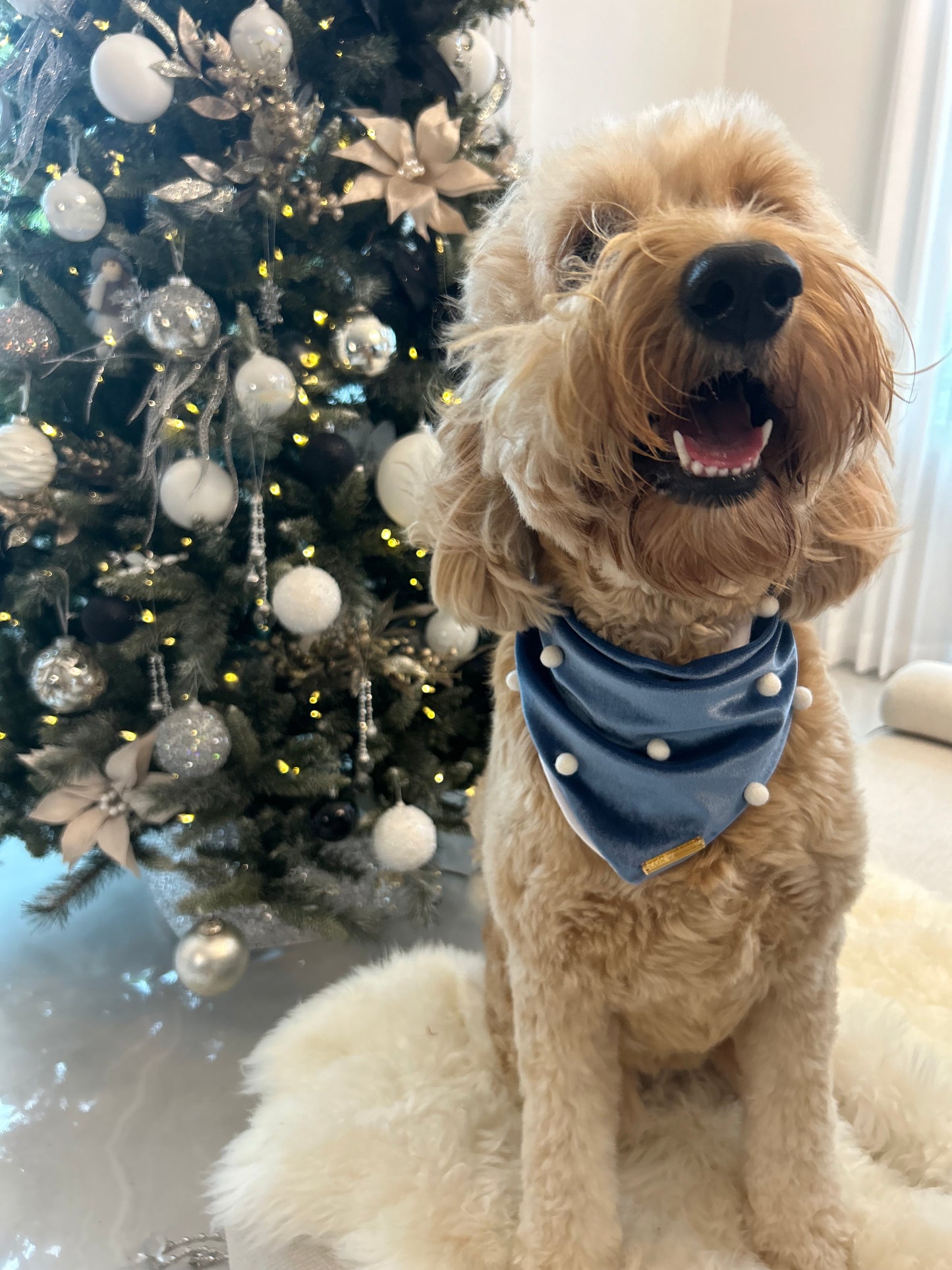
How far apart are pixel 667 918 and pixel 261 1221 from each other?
0.64m

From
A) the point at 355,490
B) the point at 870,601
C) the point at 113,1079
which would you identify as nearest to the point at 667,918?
the point at 355,490

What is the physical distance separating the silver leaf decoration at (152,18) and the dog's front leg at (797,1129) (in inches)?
61.1

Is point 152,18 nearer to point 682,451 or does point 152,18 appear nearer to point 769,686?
point 682,451

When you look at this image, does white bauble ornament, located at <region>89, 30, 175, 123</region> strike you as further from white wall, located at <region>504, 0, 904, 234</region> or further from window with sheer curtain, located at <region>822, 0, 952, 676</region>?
window with sheer curtain, located at <region>822, 0, 952, 676</region>

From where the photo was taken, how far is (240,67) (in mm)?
1342

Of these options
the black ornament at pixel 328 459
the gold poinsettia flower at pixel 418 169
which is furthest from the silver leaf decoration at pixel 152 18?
the black ornament at pixel 328 459

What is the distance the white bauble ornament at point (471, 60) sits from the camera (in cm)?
154

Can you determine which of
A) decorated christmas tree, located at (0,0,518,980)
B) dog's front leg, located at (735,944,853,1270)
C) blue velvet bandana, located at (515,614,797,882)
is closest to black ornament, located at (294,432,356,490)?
decorated christmas tree, located at (0,0,518,980)

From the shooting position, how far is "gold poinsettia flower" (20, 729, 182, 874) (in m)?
1.51

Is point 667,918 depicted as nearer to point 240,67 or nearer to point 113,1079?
point 113,1079

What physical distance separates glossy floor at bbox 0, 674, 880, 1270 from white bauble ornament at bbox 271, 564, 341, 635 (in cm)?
81

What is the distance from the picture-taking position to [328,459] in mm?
1509

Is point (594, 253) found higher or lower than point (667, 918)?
higher

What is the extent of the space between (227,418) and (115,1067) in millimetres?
1210
